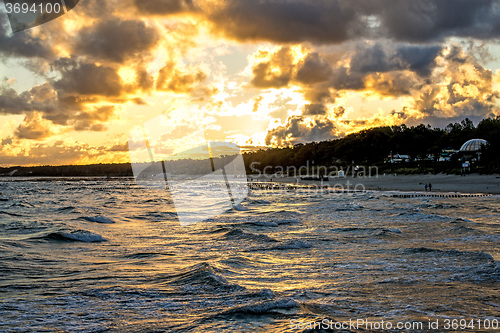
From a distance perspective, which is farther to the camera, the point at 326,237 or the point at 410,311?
the point at 326,237

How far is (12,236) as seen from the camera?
1884cm

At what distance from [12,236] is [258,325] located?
16.4 meters

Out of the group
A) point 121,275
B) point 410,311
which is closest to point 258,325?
point 410,311

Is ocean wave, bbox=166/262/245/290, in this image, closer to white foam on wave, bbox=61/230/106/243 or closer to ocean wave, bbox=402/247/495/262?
ocean wave, bbox=402/247/495/262

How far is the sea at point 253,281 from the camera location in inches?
291

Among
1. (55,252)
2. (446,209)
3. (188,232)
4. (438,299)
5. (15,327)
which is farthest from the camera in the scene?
(446,209)

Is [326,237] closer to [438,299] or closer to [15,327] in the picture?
[438,299]

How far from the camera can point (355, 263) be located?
40.2 feet

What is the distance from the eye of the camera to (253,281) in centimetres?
1042

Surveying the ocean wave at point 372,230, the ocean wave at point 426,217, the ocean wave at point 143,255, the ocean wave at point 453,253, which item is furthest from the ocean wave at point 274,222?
the ocean wave at point 453,253

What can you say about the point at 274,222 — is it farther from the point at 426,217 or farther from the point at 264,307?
the point at 264,307

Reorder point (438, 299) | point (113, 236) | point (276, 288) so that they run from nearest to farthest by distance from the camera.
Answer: point (438, 299)
point (276, 288)
point (113, 236)

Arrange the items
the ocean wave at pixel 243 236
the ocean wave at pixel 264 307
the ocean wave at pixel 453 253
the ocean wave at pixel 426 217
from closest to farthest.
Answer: the ocean wave at pixel 264 307 → the ocean wave at pixel 453 253 → the ocean wave at pixel 243 236 → the ocean wave at pixel 426 217

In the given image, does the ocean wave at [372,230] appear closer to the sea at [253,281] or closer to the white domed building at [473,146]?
the sea at [253,281]
